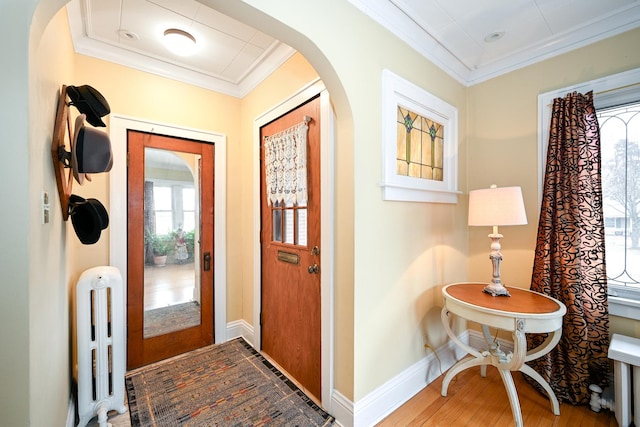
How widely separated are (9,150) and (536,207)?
122 inches

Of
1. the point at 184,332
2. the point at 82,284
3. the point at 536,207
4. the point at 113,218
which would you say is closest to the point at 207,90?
the point at 113,218

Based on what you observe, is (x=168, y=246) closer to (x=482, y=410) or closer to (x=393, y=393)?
(x=393, y=393)

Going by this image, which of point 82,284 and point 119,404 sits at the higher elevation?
point 82,284

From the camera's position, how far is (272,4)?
127 cm

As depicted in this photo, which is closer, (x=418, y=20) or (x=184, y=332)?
(x=418, y=20)

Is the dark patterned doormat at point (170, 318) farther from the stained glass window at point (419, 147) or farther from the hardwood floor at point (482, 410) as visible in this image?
the stained glass window at point (419, 147)

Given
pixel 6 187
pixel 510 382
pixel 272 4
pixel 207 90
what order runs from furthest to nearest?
pixel 207 90 → pixel 510 382 → pixel 272 4 → pixel 6 187

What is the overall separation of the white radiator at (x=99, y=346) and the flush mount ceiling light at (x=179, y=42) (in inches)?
69.6

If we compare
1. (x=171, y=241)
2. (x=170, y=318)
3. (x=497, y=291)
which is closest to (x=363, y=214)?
(x=497, y=291)

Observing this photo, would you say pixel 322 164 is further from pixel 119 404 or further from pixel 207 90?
pixel 119 404

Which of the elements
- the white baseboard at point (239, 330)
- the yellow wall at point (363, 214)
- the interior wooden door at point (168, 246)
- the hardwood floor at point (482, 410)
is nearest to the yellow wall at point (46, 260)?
the interior wooden door at point (168, 246)

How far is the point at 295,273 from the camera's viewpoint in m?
2.11

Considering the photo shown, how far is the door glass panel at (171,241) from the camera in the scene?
2.38 meters

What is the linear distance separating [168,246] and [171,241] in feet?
0.17
